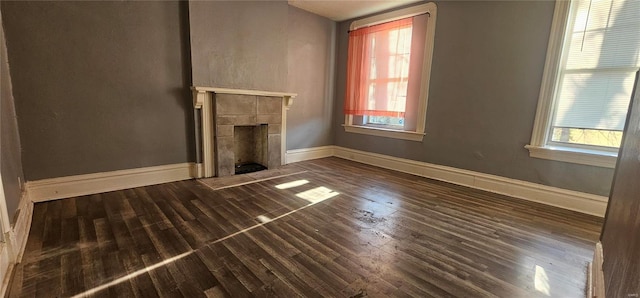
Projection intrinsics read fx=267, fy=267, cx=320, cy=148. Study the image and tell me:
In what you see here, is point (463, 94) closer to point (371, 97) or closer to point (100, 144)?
point (371, 97)

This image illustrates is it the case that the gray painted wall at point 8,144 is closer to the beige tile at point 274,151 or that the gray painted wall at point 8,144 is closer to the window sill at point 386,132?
the beige tile at point 274,151

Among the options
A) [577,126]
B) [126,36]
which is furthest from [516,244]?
[126,36]

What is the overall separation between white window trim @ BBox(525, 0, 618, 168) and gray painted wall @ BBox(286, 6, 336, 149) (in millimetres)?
3211

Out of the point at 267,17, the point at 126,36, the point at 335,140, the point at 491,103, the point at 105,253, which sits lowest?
the point at 105,253

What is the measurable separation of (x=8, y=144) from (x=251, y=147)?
2.75 meters

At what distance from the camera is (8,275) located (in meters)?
1.54

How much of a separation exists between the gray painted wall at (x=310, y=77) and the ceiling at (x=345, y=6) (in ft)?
0.56

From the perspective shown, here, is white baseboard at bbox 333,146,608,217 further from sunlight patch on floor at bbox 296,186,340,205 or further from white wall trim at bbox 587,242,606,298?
sunlight patch on floor at bbox 296,186,340,205

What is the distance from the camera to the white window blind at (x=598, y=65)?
8.23ft

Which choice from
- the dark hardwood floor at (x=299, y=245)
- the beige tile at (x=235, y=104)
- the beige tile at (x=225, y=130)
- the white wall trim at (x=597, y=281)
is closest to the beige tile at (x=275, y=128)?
the beige tile at (x=235, y=104)

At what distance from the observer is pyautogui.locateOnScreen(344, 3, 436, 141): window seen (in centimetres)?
395

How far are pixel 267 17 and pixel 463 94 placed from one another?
9.79ft

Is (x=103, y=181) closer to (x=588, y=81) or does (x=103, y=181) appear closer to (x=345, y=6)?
(x=345, y=6)

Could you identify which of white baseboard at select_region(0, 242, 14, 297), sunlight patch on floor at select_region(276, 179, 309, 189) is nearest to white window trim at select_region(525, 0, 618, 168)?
sunlight patch on floor at select_region(276, 179, 309, 189)
